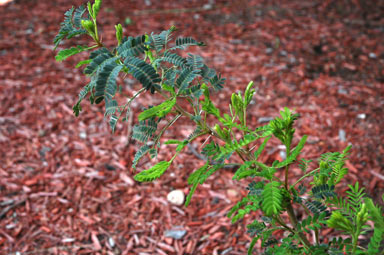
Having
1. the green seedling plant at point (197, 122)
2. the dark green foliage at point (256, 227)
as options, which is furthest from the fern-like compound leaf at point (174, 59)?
the dark green foliage at point (256, 227)

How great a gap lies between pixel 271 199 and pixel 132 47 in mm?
591

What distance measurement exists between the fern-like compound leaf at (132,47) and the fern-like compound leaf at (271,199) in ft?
1.81

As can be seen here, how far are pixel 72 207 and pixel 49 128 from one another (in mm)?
884

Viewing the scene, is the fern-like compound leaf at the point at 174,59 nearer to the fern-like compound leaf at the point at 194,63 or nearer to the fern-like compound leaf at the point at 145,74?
the fern-like compound leaf at the point at 194,63

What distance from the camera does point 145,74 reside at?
0.98 meters

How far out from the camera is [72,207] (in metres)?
2.34

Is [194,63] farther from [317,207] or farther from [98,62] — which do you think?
[317,207]

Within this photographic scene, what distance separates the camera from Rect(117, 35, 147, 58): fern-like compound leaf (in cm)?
103

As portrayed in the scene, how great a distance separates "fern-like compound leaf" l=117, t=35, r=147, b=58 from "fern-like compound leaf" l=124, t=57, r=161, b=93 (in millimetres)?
50

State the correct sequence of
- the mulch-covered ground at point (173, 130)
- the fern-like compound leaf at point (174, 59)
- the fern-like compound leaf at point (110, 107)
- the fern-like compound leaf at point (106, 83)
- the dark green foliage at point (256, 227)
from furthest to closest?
the mulch-covered ground at point (173, 130)
the dark green foliage at point (256, 227)
the fern-like compound leaf at point (174, 59)
the fern-like compound leaf at point (110, 107)
the fern-like compound leaf at point (106, 83)

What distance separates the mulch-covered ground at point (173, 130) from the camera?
2.21 metres

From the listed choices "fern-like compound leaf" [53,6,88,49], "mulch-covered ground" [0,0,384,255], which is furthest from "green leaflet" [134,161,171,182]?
"mulch-covered ground" [0,0,384,255]

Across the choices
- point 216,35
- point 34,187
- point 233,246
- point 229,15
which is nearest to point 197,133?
point 233,246

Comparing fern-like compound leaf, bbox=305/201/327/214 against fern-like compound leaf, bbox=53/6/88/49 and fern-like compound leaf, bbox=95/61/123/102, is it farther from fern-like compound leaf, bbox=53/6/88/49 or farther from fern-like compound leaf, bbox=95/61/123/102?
fern-like compound leaf, bbox=53/6/88/49
